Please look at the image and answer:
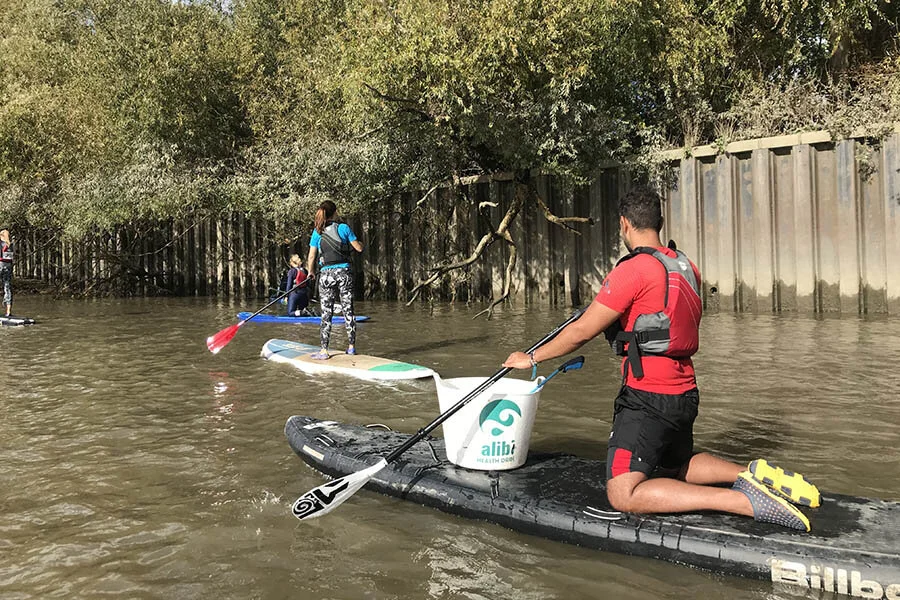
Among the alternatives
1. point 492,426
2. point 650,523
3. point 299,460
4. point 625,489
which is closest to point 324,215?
point 299,460

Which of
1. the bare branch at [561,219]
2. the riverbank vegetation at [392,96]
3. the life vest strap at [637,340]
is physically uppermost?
the riverbank vegetation at [392,96]

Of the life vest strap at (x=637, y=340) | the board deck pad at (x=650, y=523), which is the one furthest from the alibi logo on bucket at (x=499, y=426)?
the life vest strap at (x=637, y=340)

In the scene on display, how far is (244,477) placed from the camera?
4859mm

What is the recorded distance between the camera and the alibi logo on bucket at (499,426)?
431 cm

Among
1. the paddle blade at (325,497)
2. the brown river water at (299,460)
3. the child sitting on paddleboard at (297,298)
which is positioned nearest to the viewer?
the brown river water at (299,460)

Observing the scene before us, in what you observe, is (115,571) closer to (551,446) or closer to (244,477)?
(244,477)

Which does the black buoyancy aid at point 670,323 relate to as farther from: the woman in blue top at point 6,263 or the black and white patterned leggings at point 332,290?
the woman in blue top at point 6,263

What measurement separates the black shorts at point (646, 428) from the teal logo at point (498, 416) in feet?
2.16

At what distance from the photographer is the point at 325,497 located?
3998 millimetres

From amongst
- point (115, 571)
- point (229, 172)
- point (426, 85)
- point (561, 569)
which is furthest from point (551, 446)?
point (229, 172)

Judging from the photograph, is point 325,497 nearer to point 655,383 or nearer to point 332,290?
point 655,383

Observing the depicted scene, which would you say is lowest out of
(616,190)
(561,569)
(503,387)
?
(561,569)

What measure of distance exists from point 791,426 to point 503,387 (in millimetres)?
2813

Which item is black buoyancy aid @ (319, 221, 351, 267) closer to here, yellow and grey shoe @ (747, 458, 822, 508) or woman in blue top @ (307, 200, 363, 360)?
woman in blue top @ (307, 200, 363, 360)
